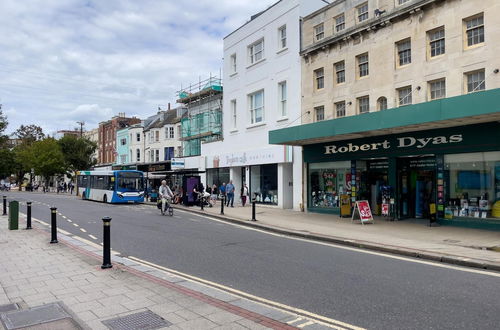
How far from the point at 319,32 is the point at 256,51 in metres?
6.16

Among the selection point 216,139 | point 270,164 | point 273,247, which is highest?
point 216,139

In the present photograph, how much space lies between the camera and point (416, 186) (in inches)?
679

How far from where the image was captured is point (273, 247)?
1089 centimetres

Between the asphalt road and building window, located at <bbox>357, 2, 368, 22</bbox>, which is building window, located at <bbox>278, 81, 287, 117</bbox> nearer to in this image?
building window, located at <bbox>357, 2, 368, 22</bbox>

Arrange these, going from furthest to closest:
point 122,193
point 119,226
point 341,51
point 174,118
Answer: point 174,118
point 122,193
point 341,51
point 119,226

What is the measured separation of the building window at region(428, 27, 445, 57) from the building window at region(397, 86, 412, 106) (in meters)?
1.67

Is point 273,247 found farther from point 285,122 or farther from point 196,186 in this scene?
point 196,186

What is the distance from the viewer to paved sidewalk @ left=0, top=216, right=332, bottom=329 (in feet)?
16.3

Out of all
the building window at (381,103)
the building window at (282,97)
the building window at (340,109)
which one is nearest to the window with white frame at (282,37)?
the building window at (282,97)

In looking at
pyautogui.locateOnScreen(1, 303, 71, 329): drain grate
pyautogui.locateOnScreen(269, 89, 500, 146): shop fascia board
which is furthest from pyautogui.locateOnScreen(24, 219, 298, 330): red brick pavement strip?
pyautogui.locateOnScreen(269, 89, 500, 146): shop fascia board

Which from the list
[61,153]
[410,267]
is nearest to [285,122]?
[410,267]

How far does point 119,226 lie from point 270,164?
12072 mm

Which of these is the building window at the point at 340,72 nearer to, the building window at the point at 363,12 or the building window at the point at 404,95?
the building window at the point at 363,12

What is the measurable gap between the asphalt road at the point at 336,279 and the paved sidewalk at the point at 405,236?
2.51 ft
